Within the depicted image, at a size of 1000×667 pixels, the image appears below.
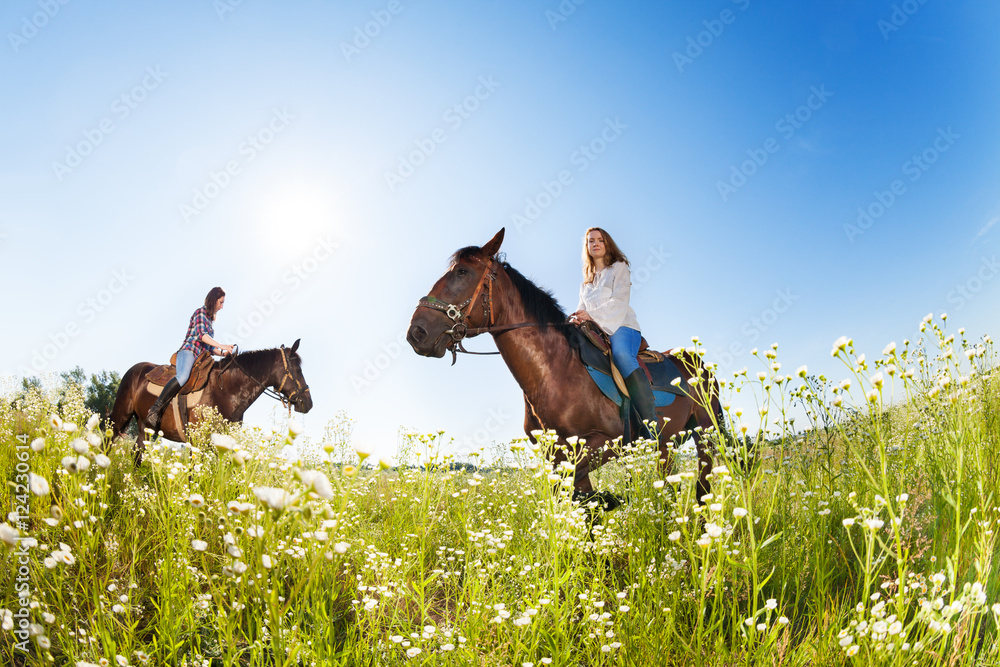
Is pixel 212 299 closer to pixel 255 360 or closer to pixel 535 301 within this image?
pixel 255 360

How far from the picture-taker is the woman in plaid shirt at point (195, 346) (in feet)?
27.9

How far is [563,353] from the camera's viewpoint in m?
5.80

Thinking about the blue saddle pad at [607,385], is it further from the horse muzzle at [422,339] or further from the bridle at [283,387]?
the bridle at [283,387]

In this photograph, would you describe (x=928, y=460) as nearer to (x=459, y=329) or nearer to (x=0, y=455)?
(x=459, y=329)

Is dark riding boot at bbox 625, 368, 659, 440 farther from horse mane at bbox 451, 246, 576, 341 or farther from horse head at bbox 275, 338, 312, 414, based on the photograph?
horse head at bbox 275, 338, 312, 414

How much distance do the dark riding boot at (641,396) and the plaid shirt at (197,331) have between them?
658 centimetres

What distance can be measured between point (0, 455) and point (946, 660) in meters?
6.51

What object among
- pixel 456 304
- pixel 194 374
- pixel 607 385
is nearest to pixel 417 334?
Answer: pixel 456 304

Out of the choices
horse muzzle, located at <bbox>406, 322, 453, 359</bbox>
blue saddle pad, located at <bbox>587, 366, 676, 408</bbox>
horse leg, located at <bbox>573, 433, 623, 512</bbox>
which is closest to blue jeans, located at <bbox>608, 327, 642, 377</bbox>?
blue saddle pad, located at <bbox>587, 366, 676, 408</bbox>

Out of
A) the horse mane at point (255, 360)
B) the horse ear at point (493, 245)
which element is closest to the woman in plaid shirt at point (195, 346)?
the horse mane at point (255, 360)

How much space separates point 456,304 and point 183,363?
5541 mm

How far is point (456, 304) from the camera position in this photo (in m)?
5.54

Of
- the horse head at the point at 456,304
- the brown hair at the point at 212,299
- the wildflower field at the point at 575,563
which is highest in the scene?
the brown hair at the point at 212,299

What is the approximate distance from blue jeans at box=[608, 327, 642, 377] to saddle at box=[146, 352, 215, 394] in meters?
6.73
